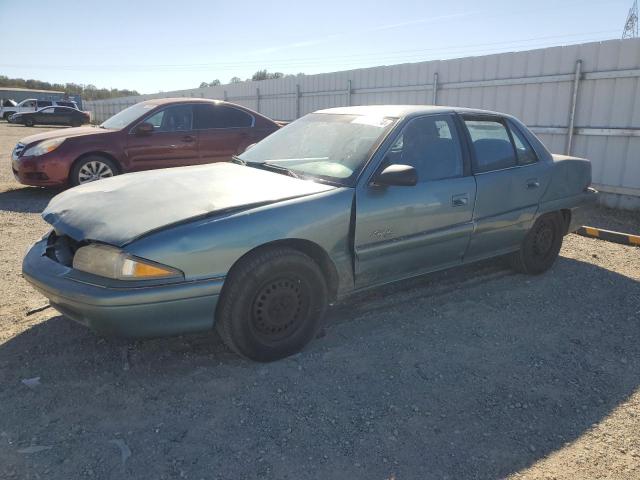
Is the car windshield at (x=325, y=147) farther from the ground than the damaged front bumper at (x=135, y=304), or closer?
farther from the ground

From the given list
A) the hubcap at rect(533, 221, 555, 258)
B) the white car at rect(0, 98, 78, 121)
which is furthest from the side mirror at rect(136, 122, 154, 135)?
the white car at rect(0, 98, 78, 121)

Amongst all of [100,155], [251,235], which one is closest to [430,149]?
[251,235]

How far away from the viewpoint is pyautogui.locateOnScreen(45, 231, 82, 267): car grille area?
3.08 metres

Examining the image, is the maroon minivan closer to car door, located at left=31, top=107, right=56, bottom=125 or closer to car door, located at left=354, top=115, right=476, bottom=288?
car door, located at left=354, top=115, right=476, bottom=288

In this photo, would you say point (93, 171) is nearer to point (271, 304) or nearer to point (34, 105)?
point (271, 304)

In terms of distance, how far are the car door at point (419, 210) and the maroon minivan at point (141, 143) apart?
17.0 feet

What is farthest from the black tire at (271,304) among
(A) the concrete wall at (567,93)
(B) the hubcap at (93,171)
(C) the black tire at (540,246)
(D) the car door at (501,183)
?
(A) the concrete wall at (567,93)

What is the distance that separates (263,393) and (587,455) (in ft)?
5.45

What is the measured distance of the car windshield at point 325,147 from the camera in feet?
11.7

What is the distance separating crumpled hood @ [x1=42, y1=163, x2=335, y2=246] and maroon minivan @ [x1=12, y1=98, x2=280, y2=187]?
433 centimetres

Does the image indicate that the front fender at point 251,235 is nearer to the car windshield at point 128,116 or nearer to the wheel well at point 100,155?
the wheel well at point 100,155

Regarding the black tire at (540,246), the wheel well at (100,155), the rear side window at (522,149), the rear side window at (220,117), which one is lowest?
the black tire at (540,246)

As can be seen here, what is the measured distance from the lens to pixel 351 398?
2.85m

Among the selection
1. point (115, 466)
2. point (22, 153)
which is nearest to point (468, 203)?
point (115, 466)
